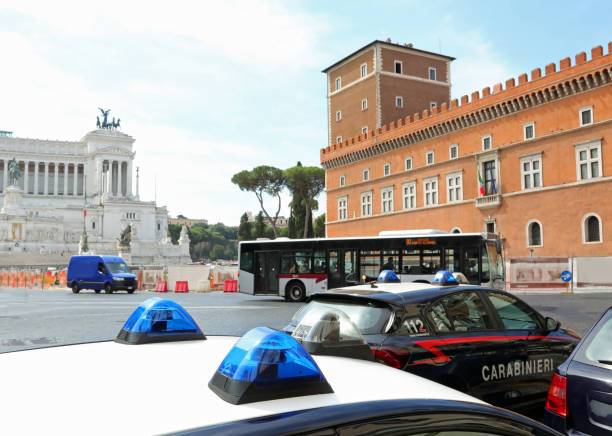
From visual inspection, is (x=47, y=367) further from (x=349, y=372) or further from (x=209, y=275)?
(x=209, y=275)

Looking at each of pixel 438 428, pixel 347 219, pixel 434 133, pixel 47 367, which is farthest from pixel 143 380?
pixel 347 219

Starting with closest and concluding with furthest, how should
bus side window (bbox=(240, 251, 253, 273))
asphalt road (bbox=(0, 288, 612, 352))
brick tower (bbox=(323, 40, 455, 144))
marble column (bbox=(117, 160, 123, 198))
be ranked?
asphalt road (bbox=(0, 288, 612, 352)), bus side window (bbox=(240, 251, 253, 273)), brick tower (bbox=(323, 40, 455, 144)), marble column (bbox=(117, 160, 123, 198))

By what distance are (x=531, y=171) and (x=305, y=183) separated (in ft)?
104

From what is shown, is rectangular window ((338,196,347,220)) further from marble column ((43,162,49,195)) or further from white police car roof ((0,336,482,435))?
marble column ((43,162,49,195))

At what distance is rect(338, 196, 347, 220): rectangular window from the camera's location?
43950 millimetres

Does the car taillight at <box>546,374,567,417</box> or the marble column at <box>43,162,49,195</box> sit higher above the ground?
the marble column at <box>43,162,49,195</box>

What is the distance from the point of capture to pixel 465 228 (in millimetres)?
32781

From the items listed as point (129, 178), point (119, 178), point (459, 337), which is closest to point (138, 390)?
point (459, 337)

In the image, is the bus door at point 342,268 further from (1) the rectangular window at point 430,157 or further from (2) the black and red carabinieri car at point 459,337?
(1) the rectangular window at point 430,157

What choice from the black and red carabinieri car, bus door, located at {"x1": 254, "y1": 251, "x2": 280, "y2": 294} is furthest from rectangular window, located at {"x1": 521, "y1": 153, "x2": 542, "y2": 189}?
the black and red carabinieri car

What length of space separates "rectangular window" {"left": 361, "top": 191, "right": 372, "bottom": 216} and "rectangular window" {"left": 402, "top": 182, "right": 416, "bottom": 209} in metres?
3.86

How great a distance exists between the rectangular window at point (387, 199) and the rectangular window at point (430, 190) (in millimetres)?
3379

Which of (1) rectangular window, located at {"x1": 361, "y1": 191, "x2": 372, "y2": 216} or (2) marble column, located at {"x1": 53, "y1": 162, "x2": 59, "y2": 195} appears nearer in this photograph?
(1) rectangular window, located at {"x1": 361, "y1": 191, "x2": 372, "y2": 216}

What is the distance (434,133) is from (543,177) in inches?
334
